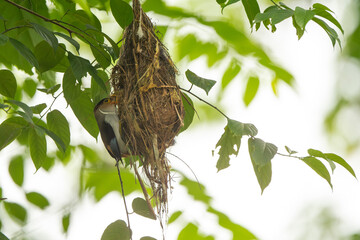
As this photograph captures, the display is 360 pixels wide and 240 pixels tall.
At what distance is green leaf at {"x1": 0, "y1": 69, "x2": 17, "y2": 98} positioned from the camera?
1.19 meters

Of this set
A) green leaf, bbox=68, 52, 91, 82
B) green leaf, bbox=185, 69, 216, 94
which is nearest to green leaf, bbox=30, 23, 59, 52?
green leaf, bbox=68, 52, 91, 82

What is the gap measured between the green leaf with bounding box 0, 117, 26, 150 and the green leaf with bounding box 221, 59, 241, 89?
3.03 feet

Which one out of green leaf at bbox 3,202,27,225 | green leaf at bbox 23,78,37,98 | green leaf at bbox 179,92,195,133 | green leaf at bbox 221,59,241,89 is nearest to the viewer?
green leaf at bbox 179,92,195,133

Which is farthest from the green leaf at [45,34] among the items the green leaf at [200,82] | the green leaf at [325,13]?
the green leaf at [325,13]

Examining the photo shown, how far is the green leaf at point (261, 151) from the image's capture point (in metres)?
1.13

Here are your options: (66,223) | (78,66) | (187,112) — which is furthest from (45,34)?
(66,223)

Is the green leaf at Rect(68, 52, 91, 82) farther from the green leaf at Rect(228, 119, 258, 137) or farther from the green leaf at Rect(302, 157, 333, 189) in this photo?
the green leaf at Rect(302, 157, 333, 189)

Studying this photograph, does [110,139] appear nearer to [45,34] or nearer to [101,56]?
[101,56]

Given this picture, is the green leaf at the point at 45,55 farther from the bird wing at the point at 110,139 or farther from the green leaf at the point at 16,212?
the green leaf at the point at 16,212

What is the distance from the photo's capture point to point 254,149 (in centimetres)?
116

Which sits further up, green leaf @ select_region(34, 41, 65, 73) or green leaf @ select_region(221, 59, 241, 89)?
green leaf @ select_region(34, 41, 65, 73)

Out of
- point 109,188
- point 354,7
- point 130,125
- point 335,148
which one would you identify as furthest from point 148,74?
point 335,148

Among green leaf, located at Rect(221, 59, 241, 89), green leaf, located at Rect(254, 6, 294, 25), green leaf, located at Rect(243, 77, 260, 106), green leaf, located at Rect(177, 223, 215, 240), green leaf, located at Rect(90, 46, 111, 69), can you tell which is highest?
green leaf, located at Rect(254, 6, 294, 25)

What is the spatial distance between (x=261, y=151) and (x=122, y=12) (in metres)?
0.53
